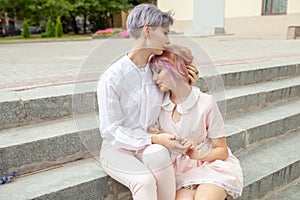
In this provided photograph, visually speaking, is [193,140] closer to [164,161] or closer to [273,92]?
[164,161]

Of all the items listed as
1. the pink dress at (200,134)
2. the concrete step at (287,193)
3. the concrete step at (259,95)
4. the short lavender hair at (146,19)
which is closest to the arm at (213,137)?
the pink dress at (200,134)

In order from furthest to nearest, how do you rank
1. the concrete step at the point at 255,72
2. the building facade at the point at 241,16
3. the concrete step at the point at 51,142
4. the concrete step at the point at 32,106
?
the building facade at the point at 241,16
the concrete step at the point at 255,72
the concrete step at the point at 32,106
the concrete step at the point at 51,142

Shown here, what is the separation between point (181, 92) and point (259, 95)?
65.2 inches

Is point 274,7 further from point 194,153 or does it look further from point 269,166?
point 194,153

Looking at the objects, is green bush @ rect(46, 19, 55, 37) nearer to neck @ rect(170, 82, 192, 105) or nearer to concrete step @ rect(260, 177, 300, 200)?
concrete step @ rect(260, 177, 300, 200)

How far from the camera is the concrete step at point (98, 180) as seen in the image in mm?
1594

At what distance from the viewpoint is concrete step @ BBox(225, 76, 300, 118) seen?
271 centimetres

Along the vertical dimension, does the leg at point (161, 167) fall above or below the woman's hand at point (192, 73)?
below

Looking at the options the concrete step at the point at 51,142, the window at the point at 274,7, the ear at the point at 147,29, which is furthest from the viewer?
the window at the point at 274,7

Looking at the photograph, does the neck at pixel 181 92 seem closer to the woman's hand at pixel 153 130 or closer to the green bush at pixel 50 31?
the woman's hand at pixel 153 130

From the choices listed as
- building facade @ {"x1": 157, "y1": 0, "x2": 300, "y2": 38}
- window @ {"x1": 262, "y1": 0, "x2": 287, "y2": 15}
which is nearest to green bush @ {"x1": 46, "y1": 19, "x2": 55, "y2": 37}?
building facade @ {"x1": 157, "y1": 0, "x2": 300, "y2": 38}

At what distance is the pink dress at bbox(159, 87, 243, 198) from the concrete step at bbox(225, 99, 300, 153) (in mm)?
712

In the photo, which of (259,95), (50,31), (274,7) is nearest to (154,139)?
(259,95)

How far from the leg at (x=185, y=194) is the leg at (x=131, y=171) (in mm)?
171
